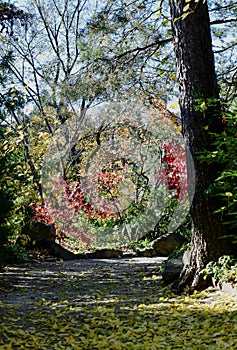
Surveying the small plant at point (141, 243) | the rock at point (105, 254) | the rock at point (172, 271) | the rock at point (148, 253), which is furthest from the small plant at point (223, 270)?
the small plant at point (141, 243)

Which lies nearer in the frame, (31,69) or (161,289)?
(161,289)

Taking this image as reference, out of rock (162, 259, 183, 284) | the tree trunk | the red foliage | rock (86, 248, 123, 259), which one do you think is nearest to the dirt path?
rock (162, 259, 183, 284)

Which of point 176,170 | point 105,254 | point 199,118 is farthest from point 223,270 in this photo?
point 105,254

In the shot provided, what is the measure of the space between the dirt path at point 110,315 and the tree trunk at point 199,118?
378mm

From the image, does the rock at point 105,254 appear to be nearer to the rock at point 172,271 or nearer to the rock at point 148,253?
the rock at point 148,253

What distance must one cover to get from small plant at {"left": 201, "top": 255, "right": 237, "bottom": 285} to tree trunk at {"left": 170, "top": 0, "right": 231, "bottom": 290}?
0.07 metres

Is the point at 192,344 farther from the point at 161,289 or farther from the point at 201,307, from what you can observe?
the point at 161,289

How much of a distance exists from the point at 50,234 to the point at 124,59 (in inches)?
153

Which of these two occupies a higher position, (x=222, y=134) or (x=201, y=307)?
A: (x=222, y=134)

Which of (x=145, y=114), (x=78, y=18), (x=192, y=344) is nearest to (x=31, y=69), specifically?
(x=78, y=18)

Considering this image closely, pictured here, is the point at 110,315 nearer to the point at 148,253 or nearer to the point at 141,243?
the point at 148,253

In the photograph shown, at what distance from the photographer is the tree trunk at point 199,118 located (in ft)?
13.1

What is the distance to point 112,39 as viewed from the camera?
5.66 meters

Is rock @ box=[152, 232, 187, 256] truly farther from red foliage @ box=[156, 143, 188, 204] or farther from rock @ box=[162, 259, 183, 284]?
rock @ box=[162, 259, 183, 284]
